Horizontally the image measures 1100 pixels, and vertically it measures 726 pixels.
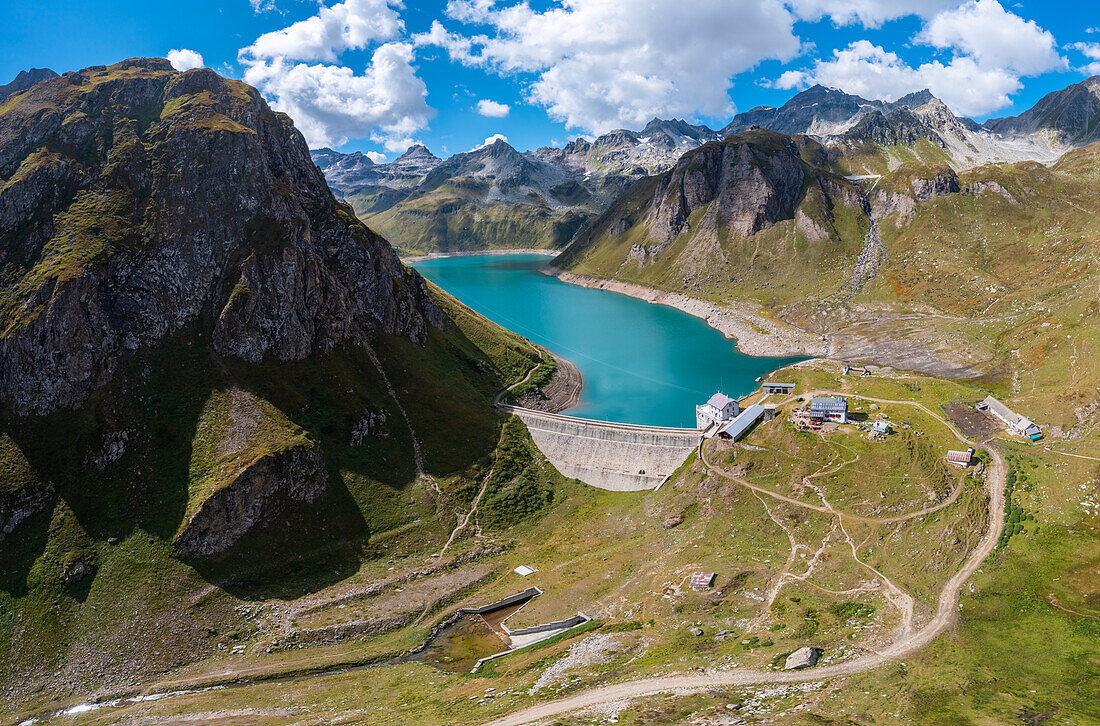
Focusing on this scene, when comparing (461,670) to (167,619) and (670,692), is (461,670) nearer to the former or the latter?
(670,692)

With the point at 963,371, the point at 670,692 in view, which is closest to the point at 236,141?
the point at 670,692

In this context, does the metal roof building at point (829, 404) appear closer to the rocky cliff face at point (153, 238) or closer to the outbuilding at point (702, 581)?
the outbuilding at point (702, 581)

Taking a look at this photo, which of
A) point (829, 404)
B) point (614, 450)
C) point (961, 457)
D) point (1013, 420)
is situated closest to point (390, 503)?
point (614, 450)

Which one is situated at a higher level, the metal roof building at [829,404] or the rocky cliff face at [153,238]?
the rocky cliff face at [153,238]

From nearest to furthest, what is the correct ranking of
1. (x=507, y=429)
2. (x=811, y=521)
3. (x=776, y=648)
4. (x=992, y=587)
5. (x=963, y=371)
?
(x=776, y=648)
(x=992, y=587)
(x=811, y=521)
(x=507, y=429)
(x=963, y=371)

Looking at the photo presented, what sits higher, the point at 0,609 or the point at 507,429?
the point at 507,429

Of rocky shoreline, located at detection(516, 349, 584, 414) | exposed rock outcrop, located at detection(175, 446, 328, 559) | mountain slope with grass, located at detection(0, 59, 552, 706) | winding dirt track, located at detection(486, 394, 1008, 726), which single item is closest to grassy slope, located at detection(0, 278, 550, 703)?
mountain slope with grass, located at detection(0, 59, 552, 706)

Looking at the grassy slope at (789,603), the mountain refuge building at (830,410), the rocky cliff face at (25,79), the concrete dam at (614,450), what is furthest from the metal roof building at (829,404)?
the rocky cliff face at (25,79)
